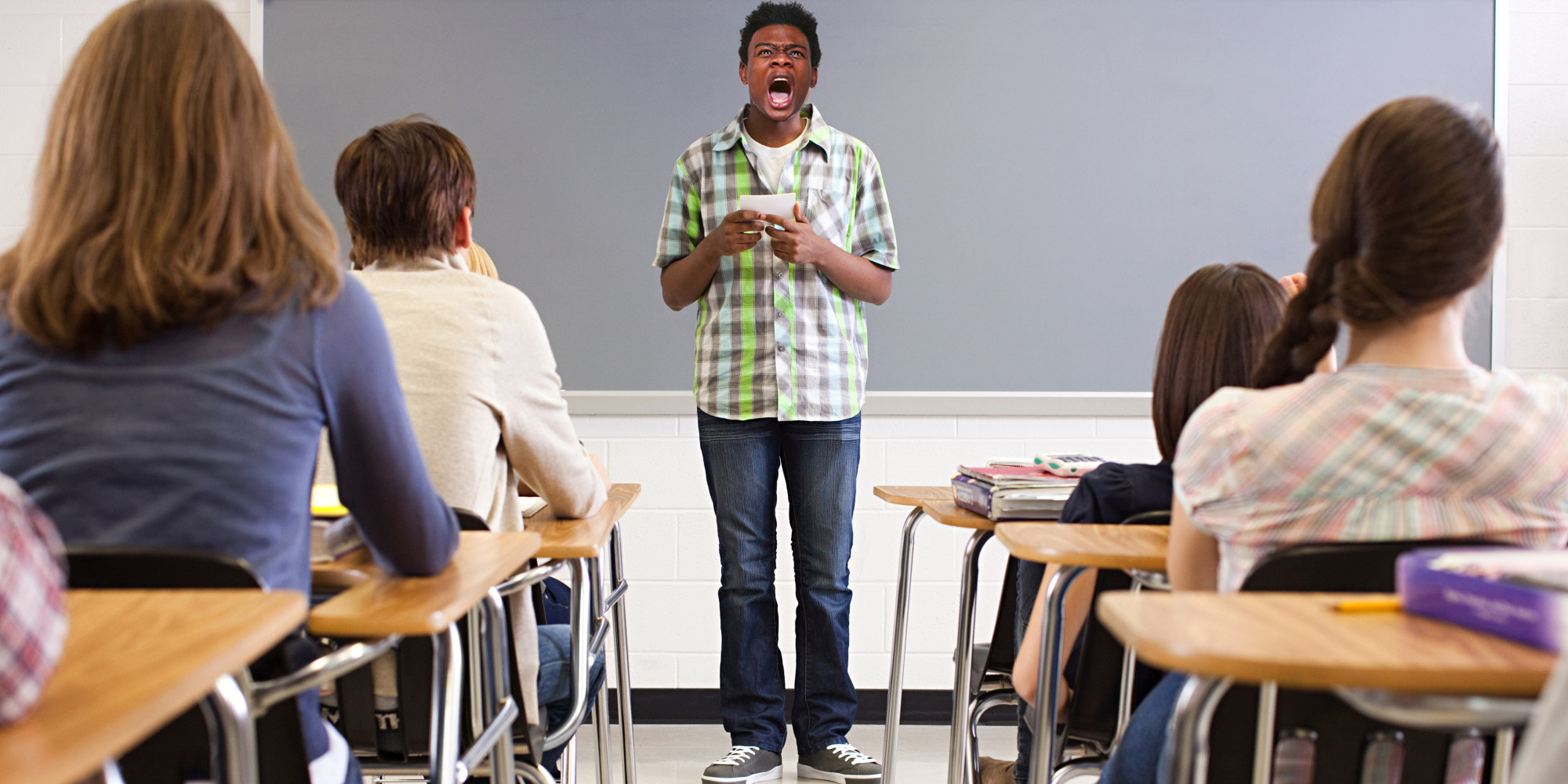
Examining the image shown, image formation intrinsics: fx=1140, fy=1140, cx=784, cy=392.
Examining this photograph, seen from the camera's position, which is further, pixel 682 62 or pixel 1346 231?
pixel 682 62

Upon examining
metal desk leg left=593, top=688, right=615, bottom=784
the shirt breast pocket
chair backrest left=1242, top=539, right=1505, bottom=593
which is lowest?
metal desk leg left=593, top=688, right=615, bottom=784

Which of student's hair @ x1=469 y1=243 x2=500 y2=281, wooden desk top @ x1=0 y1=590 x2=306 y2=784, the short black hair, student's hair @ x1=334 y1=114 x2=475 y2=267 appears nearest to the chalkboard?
the short black hair

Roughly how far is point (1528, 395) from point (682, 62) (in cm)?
264

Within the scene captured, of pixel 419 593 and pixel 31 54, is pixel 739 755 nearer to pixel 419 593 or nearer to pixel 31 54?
pixel 419 593

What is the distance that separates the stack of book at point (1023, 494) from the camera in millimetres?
1860

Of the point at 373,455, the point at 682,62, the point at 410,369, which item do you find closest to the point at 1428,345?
the point at 373,455

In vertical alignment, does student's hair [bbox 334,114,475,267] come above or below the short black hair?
below

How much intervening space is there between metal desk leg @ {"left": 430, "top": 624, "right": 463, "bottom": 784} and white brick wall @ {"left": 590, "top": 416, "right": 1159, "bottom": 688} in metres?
2.15

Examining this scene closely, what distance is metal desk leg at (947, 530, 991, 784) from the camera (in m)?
2.01

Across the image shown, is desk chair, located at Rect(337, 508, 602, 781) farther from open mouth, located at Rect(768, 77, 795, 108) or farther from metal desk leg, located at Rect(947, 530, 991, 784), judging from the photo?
open mouth, located at Rect(768, 77, 795, 108)

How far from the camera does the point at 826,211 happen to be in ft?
9.04

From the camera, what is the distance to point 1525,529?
3.49ft

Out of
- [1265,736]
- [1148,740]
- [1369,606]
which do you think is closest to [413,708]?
[1148,740]

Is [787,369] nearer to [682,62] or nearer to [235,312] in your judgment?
[682,62]
